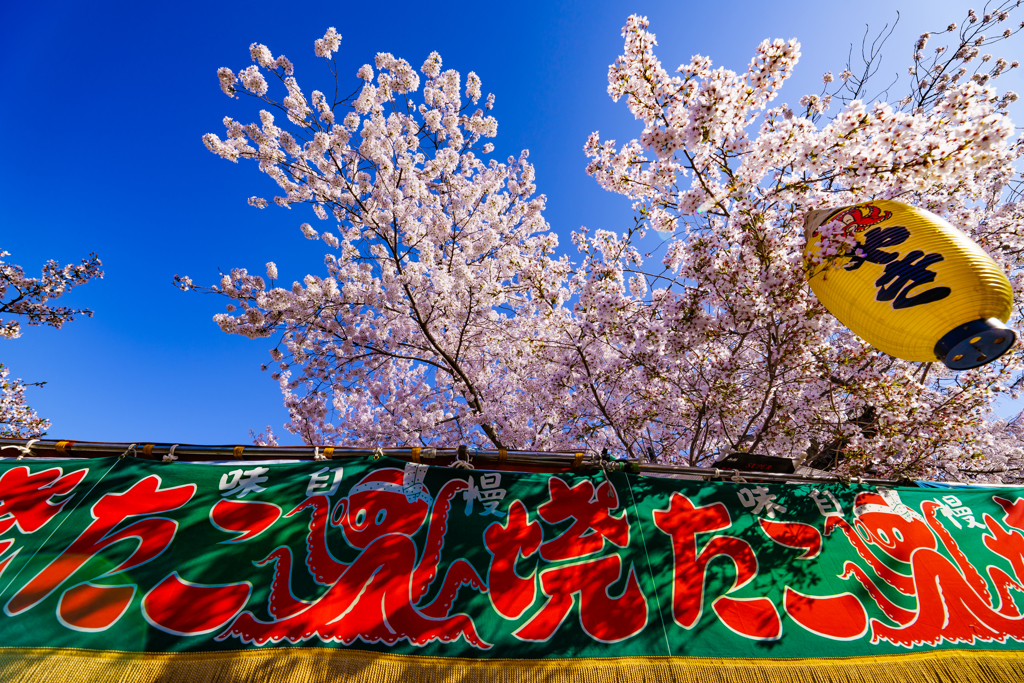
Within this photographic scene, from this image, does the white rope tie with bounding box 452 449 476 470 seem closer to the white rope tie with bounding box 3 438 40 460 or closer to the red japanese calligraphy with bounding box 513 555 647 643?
the red japanese calligraphy with bounding box 513 555 647 643

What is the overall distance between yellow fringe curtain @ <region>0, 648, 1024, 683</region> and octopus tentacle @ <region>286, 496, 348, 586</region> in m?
Answer: 0.43

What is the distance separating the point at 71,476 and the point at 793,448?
10071 millimetres

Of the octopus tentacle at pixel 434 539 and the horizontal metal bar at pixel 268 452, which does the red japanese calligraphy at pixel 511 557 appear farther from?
the horizontal metal bar at pixel 268 452

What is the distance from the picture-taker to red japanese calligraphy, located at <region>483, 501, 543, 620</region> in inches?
111

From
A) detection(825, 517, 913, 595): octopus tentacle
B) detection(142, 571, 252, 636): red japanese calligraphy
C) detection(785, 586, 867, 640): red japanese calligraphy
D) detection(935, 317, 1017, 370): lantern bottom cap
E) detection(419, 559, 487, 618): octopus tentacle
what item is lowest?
detection(785, 586, 867, 640): red japanese calligraphy

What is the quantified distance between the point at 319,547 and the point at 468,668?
135 centimetres

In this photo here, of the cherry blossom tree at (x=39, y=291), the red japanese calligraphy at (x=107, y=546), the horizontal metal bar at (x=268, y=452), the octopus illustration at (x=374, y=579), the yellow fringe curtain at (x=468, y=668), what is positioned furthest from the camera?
the cherry blossom tree at (x=39, y=291)

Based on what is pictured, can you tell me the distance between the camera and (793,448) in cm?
757

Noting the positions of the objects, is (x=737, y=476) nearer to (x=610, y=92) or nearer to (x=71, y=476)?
(x=610, y=92)

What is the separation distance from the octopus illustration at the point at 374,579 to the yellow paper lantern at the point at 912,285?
426 cm

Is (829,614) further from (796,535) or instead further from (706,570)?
(706,570)

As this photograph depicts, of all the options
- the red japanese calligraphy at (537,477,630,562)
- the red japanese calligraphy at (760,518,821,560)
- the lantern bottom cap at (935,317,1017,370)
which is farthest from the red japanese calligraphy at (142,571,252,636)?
the lantern bottom cap at (935,317,1017,370)

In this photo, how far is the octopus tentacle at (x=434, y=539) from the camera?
2.83 metres

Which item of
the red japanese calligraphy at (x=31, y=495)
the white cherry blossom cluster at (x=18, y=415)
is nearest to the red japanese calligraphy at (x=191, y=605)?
the red japanese calligraphy at (x=31, y=495)
